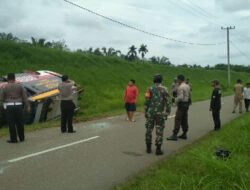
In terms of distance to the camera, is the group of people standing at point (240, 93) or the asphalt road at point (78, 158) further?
the group of people standing at point (240, 93)

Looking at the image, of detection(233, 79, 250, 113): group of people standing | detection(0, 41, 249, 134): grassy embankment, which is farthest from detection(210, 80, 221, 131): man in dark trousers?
detection(0, 41, 249, 134): grassy embankment

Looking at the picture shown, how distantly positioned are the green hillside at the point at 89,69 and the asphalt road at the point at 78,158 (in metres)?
8.11

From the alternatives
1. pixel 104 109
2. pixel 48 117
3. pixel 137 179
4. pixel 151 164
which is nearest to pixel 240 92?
pixel 104 109

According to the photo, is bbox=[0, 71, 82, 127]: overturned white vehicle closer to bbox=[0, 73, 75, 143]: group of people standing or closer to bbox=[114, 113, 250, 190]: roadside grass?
bbox=[0, 73, 75, 143]: group of people standing

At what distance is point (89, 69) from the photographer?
134 ft

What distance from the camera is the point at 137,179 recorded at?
8.29m

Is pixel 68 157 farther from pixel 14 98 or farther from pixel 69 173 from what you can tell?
pixel 14 98

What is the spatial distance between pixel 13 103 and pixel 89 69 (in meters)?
28.9

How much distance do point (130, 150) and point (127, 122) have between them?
21.0ft

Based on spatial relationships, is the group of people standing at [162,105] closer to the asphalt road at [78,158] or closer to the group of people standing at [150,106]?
the group of people standing at [150,106]

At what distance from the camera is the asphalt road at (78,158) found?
816cm

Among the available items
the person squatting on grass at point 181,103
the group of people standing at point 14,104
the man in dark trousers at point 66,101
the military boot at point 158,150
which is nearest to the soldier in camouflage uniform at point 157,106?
the military boot at point 158,150

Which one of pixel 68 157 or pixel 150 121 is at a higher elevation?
pixel 150 121

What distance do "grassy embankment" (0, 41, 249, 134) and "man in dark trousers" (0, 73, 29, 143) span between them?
9519 millimetres
